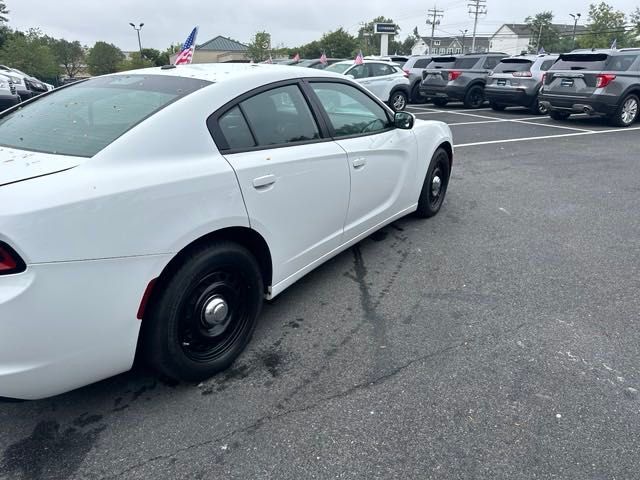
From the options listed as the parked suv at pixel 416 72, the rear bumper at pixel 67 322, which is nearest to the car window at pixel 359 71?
the parked suv at pixel 416 72

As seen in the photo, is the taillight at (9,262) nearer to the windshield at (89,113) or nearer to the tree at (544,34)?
the windshield at (89,113)

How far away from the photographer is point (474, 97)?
14562 mm

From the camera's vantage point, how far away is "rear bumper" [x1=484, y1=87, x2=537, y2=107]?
1281cm

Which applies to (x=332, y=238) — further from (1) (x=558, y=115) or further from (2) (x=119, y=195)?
(1) (x=558, y=115)

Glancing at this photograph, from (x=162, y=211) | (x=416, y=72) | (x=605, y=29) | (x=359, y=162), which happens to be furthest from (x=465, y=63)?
(x=605, y=29)

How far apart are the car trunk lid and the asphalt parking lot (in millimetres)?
1139

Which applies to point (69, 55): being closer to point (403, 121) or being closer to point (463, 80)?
point (463, 80)

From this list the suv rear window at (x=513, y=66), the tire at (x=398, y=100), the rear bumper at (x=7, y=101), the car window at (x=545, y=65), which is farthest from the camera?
the tire at (x=398, y=100)

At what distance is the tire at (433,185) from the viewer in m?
4.57

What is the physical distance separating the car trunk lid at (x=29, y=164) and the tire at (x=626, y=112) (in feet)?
38.3

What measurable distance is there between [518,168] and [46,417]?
679 centimetres

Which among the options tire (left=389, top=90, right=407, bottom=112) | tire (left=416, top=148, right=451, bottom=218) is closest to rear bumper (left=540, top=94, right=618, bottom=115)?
tire (left=389, top=90, right=407, bottom=112)

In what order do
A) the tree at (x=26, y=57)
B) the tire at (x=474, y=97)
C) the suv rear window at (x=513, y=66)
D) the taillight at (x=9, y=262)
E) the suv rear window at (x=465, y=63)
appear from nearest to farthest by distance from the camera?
the taillight at (x=9, y=262), the suv rear window at (x=513, y=66), the tire at (x=474, y=97), the suv rear window at (x=465, y=63), the tree at (x=26, y=57)

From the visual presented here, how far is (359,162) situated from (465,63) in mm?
13121
